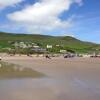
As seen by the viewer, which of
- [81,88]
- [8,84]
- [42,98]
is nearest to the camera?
[42,98]

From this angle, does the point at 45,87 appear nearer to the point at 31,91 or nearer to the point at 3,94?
the point at 31,91

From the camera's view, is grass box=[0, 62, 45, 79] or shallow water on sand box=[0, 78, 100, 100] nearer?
shallow water on sand box=[0, 78, 100, 100]

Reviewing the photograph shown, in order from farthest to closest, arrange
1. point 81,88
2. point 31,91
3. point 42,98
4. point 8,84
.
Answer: point 8,84, point 81,88, point 31,91, point 42,98

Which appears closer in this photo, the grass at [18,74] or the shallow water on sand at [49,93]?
the shallow water on sand at [49,93]

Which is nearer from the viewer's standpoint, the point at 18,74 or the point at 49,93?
the point at 49,93

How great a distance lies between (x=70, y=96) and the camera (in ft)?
Result: 63.7

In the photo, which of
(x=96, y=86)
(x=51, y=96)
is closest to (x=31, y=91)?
(x=51, y=96)

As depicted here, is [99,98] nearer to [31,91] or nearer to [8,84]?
[31,91]

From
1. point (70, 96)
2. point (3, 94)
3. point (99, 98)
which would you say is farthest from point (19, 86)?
point (99, 98)

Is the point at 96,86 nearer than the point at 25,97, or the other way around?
the point at 25,97

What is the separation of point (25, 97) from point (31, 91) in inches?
91.5

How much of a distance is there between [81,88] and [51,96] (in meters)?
4.04

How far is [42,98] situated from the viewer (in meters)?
18.6

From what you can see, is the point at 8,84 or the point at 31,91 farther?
the point at 8,84
